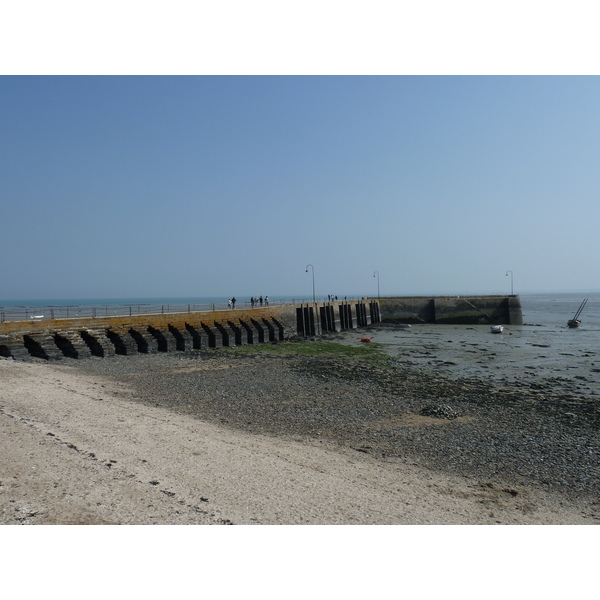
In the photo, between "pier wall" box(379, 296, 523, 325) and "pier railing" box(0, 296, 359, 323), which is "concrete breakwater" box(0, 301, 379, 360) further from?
"pier wall" box(379, 296, 523, 325)

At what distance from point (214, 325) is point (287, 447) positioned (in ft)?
77.7

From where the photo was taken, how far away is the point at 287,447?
1209cm

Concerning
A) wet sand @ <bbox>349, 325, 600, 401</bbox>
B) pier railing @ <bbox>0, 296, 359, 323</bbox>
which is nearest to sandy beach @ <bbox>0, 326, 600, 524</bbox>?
wet sand @ <bbox>349, 325, 600, 401</bbox>

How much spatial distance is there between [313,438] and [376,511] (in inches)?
209

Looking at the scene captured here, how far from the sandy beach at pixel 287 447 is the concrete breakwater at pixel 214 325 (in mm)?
2423

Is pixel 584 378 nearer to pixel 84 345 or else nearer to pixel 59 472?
pixel 59 472

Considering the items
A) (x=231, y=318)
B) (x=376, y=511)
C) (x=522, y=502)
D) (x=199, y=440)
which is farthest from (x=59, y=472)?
(x=231, y=318)

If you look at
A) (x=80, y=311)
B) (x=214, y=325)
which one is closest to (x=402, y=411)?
(x=214, y=325)

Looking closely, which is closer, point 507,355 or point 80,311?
point 80,311

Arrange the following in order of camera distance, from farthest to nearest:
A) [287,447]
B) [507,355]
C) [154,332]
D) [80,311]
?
[507,355] < [80,311] < [154,332] < [287,447]

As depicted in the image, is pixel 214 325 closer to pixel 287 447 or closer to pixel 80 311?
pixel 80 311

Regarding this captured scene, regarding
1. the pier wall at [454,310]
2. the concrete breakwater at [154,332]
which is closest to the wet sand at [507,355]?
the concrete breakwater at [154,332]

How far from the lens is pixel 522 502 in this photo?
9.39 m

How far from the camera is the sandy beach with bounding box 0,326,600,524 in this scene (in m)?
7.77
